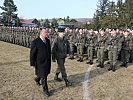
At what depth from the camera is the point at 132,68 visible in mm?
11852

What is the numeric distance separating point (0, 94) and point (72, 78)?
2953 millimetres

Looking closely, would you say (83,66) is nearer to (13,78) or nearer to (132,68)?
(132,68)

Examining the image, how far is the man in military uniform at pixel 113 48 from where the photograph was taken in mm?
11039

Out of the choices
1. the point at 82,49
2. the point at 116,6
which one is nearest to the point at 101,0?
the point at 116,6

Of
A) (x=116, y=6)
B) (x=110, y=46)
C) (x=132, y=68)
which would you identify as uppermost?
(x=116, y=6)

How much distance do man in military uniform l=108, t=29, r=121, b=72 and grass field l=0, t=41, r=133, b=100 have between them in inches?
15.8

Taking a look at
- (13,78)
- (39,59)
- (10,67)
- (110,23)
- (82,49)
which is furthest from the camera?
(110,23)

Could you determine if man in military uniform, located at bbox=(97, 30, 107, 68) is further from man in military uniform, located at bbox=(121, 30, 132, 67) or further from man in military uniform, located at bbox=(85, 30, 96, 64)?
man in military uniform, located at bbox=(121, 30, 132, 67)

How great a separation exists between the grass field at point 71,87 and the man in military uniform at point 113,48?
0.40 meters

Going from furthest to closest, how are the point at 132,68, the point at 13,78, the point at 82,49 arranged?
the point at 82,49
the point at 132,68
the point at 13,78

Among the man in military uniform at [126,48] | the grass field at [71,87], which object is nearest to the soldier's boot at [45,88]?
the grass field at [71,87]

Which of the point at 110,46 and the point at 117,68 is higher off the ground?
the point at 110,46

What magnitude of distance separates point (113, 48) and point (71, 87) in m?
3.76

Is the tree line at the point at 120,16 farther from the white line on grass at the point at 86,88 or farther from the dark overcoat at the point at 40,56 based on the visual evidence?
the dark overcoat at the point at 40,56
